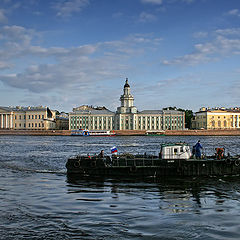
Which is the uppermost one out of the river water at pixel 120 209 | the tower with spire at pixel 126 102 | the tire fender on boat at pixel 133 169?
the tower with spire at pixel 126 102

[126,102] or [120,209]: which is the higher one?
[126,102]

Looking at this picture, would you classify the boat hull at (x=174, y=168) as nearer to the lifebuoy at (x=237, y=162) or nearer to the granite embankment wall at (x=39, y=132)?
the lifebuoy at (x=237, y=162)

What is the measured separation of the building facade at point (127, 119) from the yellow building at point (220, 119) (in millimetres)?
7943

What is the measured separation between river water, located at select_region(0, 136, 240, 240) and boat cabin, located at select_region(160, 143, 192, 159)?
1.71 metres

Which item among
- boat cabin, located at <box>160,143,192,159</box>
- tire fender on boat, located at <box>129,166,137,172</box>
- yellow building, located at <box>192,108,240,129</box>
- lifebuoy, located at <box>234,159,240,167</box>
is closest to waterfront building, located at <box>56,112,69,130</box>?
yellow building, located at <box>192,108,240,129</box>

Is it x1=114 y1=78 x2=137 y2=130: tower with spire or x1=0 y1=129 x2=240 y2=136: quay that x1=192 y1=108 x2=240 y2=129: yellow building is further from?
x1=114 y1=78 x2=137 y2=130: tower with spire

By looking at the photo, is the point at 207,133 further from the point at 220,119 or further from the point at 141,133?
the point at 141,133

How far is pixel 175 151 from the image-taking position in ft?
65.6

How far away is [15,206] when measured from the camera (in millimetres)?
12852

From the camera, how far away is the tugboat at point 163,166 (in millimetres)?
19344

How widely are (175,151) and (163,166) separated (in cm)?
116

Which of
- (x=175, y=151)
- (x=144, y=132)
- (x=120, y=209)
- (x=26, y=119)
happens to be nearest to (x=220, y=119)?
(x=144, y=132)

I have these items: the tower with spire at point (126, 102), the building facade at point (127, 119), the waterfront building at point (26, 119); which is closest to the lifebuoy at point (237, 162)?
the building facade at point (127, 119)

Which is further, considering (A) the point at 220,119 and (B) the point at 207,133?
(A) the point at 220,119
